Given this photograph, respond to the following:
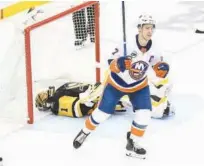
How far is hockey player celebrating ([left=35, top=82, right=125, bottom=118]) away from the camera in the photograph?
4.54 metres

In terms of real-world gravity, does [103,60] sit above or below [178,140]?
above

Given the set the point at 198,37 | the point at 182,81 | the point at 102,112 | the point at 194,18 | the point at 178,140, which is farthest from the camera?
the point at 194,18

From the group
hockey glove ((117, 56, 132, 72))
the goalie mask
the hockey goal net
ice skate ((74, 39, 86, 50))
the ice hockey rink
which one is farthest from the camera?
ice skate ((74, 39, 86, 50))

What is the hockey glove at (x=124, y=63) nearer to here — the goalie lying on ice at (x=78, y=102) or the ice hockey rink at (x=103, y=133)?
the ice hockey rink at (x=103, y=133)

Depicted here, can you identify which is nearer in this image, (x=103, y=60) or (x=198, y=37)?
(x=103, y=60)

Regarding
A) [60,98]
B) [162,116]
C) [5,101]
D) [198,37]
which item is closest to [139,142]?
[162,116]

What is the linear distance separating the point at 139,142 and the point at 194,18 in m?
3.91

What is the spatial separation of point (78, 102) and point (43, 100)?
31cm

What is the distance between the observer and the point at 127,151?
3932mm

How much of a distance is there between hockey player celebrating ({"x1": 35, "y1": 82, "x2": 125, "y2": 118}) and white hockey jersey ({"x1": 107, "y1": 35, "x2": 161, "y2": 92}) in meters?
0.70

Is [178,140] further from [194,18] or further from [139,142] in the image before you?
[194,18]

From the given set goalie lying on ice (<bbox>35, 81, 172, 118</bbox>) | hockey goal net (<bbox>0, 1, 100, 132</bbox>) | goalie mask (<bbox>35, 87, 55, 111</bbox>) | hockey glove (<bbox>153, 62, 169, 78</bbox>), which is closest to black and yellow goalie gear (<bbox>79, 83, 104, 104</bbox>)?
goalie lying on ice (<bbox>35, 81, 172, 118</bbox>)

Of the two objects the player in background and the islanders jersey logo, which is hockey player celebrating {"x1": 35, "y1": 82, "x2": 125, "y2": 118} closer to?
the player in background

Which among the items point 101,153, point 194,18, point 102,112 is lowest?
point 101,153
